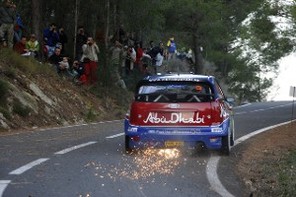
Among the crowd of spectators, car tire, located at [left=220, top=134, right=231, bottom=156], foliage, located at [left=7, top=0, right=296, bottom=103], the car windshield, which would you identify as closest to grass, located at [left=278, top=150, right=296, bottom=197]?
car tire, located at [left=220, top=134, right=231, bottom=156]

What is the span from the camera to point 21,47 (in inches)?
1000

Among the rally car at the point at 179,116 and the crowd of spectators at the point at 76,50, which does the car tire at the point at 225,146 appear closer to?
the rally car at the point at 179,116

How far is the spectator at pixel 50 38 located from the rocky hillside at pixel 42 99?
3.38 feet

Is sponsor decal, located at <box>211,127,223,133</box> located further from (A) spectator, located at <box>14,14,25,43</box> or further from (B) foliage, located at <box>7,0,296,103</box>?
(A) spectator, located at <box>14,14,25,43</box>

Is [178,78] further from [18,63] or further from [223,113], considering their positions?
[18,63]

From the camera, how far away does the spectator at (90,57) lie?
27.5 metres

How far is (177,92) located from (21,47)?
535 inches

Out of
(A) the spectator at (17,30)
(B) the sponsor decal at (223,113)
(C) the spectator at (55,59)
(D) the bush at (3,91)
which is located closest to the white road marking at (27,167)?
(B) the sponsor decal at (223,113)

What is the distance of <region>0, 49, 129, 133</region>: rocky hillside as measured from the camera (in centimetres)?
2071

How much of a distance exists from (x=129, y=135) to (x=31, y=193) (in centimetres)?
485

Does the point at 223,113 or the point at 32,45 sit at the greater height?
the point at 32,45

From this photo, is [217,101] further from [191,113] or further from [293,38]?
[293,38]

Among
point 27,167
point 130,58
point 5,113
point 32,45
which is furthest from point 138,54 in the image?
point 27,167

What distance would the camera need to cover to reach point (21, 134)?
1739 cm
